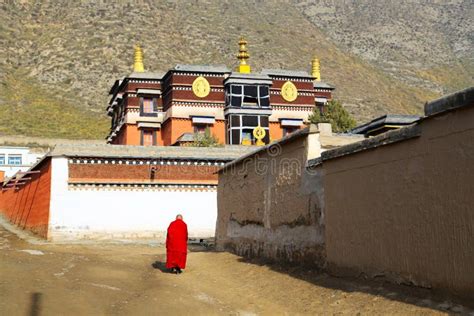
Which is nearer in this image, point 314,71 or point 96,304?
point 96,304

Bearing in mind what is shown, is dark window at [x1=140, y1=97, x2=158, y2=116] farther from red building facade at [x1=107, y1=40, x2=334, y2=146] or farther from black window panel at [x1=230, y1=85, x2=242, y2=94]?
black window panel at [x1=230, y1=85, x2=242, y2=94]

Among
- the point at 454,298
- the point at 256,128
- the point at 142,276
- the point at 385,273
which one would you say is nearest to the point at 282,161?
the point at 142,276

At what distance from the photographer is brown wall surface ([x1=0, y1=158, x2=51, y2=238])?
26295 millimetres

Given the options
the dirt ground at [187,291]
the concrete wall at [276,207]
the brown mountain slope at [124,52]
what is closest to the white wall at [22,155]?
the brown mountain slope at [124,52]

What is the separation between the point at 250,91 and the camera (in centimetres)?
4559

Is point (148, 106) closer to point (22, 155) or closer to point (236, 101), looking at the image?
point (236, 101)

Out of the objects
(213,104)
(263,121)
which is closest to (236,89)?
(213,104)

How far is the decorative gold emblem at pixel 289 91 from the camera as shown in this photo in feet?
156

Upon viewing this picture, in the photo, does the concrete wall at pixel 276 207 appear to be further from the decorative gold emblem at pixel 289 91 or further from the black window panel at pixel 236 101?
the decorative gold emblem at pixel 289 91

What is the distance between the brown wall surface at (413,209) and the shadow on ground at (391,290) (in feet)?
0.40

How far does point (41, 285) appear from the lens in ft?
37.6

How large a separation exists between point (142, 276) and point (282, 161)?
13.3ft

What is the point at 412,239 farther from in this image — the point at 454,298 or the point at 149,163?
the point at 149,163

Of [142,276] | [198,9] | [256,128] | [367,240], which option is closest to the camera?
[367,240]
